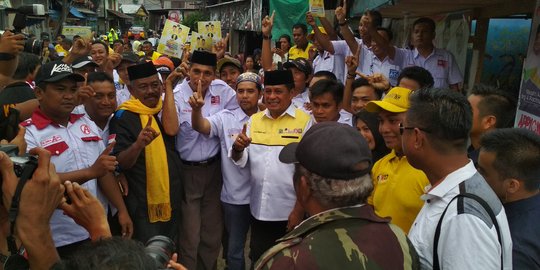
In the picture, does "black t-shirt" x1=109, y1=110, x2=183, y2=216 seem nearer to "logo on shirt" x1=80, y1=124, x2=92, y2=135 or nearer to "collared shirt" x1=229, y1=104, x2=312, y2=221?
"logo on shirt" x1=80, y1=124, x2=92, y2=135

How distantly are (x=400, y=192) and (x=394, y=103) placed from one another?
592 mm

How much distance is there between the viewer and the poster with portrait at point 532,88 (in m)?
3.64

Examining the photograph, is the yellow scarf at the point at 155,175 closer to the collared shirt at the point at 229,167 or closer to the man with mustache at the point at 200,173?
the man with mustache at the point at 200,173

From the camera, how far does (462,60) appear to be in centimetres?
602

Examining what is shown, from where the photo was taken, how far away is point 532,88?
3744 mm

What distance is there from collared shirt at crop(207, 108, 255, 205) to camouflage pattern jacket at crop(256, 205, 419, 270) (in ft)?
7.50

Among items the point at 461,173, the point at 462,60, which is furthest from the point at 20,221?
the point at 462,60

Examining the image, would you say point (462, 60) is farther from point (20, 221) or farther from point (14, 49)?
point (20, 221)

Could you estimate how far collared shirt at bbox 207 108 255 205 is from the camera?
3869mm

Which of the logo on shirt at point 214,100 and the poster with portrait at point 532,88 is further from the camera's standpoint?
the logo on shirt at point 214,100

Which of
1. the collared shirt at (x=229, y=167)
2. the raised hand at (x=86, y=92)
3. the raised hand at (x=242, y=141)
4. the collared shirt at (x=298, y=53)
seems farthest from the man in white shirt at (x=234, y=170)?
the collared shirt at (x=298, y=53)

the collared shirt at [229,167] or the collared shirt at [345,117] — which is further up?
the collared shirt at [345,117]

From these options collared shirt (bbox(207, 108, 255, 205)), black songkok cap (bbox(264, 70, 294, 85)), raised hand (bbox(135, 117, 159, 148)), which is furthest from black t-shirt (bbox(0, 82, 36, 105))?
black songkok cap (bbox(264, 70, 294, 85))

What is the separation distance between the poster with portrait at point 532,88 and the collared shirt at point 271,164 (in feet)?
5.83
